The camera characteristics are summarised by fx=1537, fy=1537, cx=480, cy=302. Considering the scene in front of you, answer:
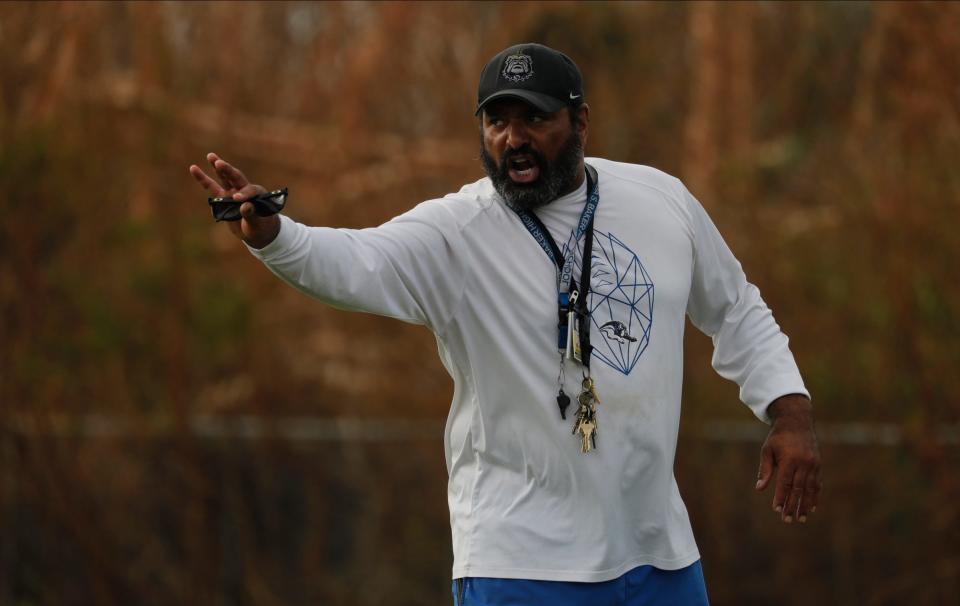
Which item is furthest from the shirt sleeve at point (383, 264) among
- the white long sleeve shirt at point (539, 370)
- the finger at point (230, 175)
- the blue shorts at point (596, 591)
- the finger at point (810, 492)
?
the finger at point (810, 492)

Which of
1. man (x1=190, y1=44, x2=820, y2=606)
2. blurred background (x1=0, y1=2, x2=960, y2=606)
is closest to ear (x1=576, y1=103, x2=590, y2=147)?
man (x1=190, y1=44, x2=820, y2=606)

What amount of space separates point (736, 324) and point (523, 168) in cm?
79

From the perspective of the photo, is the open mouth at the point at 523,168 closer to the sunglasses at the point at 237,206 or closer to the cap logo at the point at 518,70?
the cap logo at the point at 518,70

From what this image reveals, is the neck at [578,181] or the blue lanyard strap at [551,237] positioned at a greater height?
the neck at [578,181]

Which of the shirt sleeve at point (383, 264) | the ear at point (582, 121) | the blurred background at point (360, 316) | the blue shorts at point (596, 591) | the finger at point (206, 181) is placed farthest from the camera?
the blurred background at point (360, 316)

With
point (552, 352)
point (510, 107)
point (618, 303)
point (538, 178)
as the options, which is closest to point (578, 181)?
point (538, 178)

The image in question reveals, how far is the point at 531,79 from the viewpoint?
3924mm

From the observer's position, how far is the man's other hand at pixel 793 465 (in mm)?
3980

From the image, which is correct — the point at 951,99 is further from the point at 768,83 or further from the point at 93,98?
the point at 93,98

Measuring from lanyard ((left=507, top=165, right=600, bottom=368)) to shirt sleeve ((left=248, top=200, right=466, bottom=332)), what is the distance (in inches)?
8.2

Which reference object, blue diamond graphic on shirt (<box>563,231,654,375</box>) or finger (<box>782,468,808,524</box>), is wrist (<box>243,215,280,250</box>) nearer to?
blue diamond graphic on shirt (<box>563,231,654,375</box>)

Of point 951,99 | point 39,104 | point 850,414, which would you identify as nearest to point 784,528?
point 850,414

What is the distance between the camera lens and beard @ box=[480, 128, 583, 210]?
394 centimetres

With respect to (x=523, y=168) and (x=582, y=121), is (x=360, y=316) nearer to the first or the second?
(x=582, y=121)
